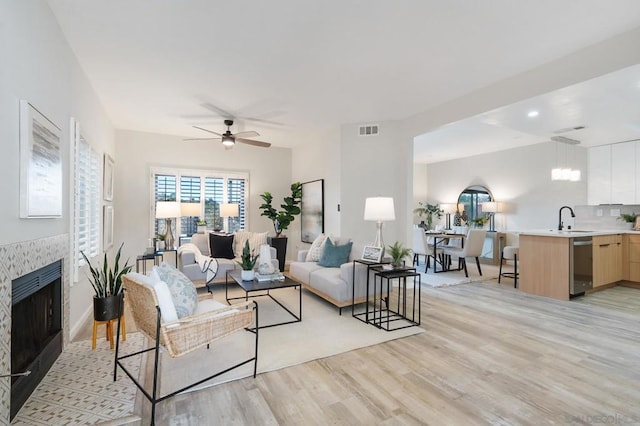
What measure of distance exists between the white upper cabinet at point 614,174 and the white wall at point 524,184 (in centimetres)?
24

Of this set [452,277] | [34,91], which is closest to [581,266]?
[452,277]

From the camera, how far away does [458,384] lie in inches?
90.3

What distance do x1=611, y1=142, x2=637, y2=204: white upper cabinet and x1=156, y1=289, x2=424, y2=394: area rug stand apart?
5247 millimetres

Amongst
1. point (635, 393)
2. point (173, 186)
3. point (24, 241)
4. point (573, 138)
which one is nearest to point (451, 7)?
point (635, 393)

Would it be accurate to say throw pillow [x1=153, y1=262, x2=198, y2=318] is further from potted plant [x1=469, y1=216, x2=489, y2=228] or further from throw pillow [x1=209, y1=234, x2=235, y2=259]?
potted plant [x1=469, y1=216, x2=489, y2=228]

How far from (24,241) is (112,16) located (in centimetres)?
194

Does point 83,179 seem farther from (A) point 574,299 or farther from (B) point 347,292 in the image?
(A) point 574,299

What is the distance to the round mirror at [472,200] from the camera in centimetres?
811

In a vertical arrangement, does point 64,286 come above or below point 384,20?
below

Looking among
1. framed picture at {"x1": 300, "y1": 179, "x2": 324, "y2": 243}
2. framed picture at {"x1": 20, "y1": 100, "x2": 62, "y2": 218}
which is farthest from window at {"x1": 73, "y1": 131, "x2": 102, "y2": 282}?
framed picture at {"x1": 300, "y1": 179, "x2": 324, "y2": 243}

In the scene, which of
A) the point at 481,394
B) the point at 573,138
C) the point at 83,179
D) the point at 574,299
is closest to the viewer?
the point at 481,394

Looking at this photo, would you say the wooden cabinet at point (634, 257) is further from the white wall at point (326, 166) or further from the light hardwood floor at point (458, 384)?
the white wall at point (326, 166)

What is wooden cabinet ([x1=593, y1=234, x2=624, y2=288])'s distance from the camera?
4875 millimetres

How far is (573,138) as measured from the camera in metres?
5.66
